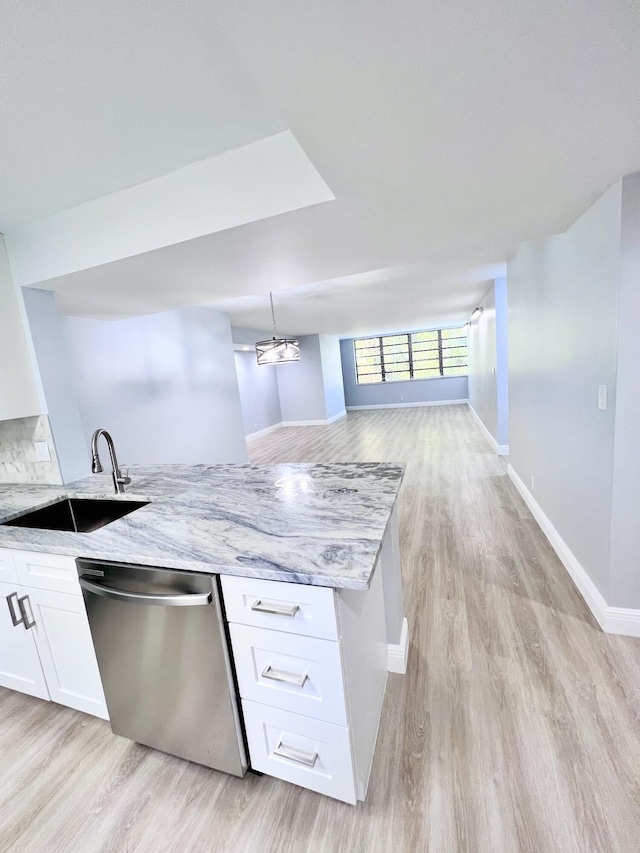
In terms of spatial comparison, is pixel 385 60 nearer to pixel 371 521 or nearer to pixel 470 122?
pixel 470 122

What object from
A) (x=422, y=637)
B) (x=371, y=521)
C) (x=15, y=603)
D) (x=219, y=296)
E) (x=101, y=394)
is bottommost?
(x=422, y=637)

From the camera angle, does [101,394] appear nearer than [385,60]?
No

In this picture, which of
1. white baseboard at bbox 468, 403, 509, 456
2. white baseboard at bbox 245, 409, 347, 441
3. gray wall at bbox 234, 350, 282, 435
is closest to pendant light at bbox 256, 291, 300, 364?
white baseboard at bbox 468, 403, 509, 456

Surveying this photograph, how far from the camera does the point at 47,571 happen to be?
142 cm

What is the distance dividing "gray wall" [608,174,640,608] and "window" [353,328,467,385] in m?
9.47

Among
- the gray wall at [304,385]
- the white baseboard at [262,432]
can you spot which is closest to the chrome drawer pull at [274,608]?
the white baseboard at [262,432]

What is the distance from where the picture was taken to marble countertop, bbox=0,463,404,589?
107cm

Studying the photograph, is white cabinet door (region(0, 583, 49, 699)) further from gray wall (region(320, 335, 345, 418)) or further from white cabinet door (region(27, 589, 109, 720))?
gray wall (region(320, 335, 345, 418))

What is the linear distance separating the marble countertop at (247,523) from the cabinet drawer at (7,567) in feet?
0.21

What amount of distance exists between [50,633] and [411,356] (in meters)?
10.8

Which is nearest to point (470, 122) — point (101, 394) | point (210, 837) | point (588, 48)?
point (588, 48)

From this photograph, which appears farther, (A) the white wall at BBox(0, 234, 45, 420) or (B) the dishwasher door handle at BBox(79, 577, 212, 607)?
(A) the white wall at BBox(0, 234, 45, 420)

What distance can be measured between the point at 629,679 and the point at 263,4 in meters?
2.53

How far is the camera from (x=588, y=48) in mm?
853
